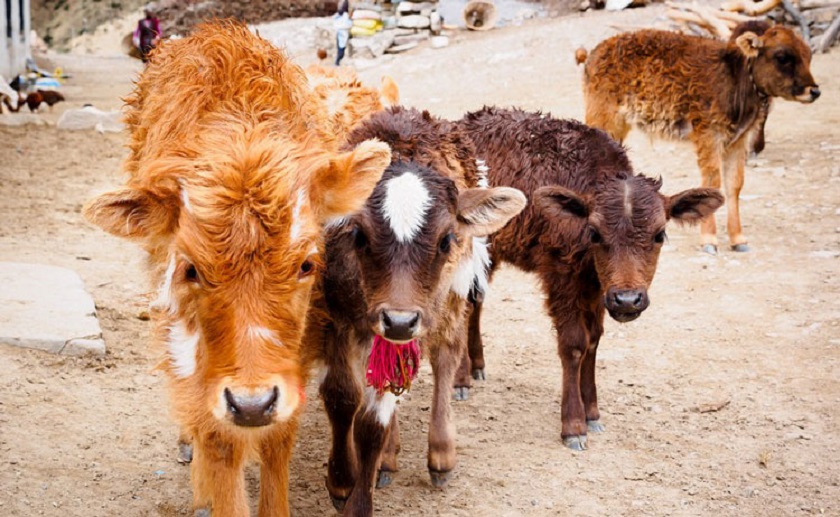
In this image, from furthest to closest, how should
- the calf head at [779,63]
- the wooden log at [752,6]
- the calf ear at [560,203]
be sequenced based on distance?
the wooden log at [752,6], the calf head at [779,63], the calf ear at [560,203]

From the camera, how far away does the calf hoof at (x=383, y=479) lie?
199 inches

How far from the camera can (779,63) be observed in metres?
10.1

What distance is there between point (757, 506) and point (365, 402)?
7.11 feet

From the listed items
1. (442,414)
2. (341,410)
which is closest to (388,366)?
(341,410)

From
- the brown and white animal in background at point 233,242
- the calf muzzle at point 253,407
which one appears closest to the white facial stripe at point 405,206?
the brown and white animal in background at point 233,242

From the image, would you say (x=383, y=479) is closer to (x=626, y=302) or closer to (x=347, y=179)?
(x=626, y=302)

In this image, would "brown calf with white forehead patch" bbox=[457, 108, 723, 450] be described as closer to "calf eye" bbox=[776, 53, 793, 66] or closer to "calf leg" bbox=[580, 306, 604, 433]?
"calf leg" bbox=[580, 306, 604, 433]

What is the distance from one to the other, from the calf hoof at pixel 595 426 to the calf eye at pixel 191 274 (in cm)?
336

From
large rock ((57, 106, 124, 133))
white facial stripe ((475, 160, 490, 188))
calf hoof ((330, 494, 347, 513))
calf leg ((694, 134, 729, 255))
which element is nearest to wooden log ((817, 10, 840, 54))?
calf leg ((694, 134, 729, 255))

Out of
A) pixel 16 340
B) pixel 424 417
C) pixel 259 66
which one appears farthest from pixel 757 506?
pixel 16 340

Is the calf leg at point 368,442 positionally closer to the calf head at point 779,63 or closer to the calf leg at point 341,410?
the calf leg at point 341,410

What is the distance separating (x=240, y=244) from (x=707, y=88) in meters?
7.94

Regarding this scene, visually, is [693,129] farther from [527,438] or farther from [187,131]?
[187,131]

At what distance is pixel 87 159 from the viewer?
12516mm
